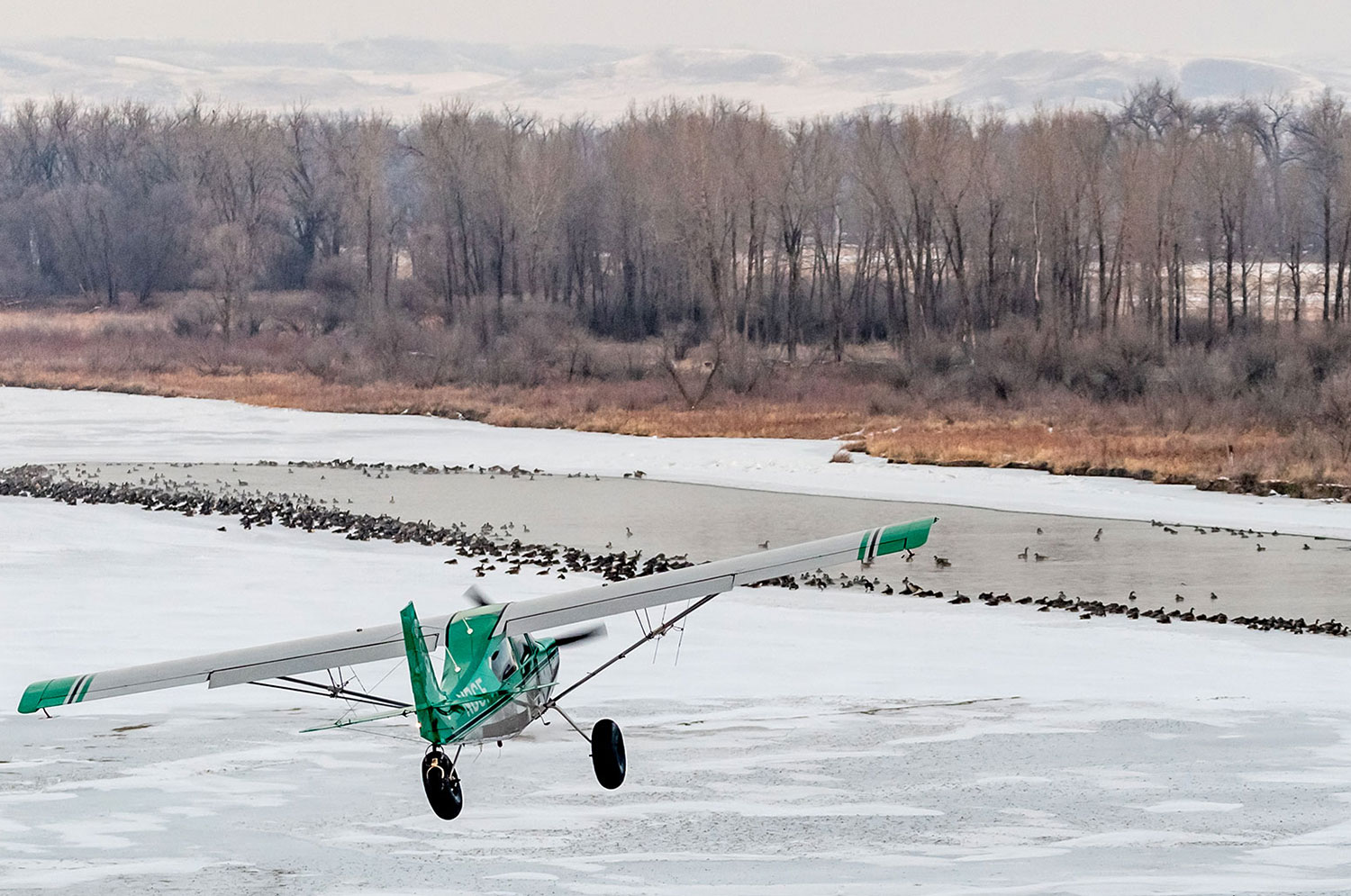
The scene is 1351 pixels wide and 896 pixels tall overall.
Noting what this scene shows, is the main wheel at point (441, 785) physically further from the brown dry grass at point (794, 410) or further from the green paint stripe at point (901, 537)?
the brown dry grass at point (794, 410)

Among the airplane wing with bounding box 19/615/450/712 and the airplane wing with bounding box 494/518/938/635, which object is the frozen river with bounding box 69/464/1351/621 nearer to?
the airplane wing with bounding box 494/518/938/635

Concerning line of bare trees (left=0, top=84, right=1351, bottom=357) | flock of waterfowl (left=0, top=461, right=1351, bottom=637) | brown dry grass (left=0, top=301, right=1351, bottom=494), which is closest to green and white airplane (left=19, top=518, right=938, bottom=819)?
flock of waterfowl (left=0, top=461, right=1351, bottom=637)

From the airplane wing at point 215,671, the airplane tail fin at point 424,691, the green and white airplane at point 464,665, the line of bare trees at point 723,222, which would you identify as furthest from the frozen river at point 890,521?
the line of bare trees at point 723,222

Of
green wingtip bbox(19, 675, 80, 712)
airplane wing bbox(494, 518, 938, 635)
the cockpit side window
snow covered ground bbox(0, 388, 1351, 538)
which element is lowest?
snow covered ground bbox(0, 388, 1351, 538)

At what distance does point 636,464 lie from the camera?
109 feet

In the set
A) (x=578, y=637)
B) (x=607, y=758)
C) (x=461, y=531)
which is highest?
(x=578, y=637)

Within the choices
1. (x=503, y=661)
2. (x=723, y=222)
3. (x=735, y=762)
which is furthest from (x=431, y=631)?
(x=723, y=222)

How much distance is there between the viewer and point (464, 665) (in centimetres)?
767

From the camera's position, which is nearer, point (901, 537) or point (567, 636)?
point (901, 537)

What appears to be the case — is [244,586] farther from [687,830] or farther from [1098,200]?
[1098,200]

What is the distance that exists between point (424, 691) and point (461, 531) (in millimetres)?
15770

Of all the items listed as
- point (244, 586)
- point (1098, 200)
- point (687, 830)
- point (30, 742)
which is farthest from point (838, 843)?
point (1098, 200)

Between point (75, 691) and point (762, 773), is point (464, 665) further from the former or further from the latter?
point (762, 773)

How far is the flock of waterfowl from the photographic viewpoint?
17.2 m
